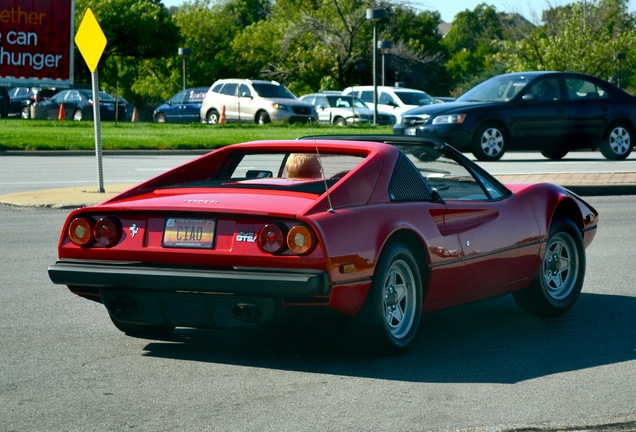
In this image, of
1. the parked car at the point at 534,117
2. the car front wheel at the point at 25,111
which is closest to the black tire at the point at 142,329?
the parked car at the point at 534,117

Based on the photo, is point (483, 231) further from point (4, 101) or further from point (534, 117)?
point (4, 101)

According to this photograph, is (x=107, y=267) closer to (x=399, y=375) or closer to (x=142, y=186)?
(x=142, y=186)

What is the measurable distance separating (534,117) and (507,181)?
219 inches

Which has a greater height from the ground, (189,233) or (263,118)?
(189,233)

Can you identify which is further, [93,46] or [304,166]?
[93,46]

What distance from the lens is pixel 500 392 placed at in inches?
238

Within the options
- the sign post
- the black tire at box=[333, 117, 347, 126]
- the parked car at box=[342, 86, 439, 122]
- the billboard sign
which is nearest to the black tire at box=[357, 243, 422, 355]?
the sign post

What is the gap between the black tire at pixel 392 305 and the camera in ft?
21.6

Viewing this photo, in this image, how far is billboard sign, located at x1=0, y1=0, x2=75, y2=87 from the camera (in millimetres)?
39125

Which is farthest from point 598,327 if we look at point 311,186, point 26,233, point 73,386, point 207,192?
point 26,233

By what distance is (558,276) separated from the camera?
8.43m

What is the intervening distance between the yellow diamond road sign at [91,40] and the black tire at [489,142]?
8417 millimetres

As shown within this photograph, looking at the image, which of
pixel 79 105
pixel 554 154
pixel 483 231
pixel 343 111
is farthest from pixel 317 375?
pixel 79 105

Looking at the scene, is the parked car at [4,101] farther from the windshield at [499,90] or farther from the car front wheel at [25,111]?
the windshield at [499,90]
